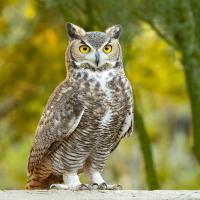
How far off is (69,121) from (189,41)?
2.98 meters

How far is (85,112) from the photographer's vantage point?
23.5 ft

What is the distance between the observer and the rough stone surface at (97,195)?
22.0 ft

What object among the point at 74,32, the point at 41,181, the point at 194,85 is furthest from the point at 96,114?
the point at 194,85

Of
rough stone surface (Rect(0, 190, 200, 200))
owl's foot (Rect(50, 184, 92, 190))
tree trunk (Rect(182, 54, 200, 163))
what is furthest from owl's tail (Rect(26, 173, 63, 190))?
tree trunk (Rect(182, 54, 200, 163))

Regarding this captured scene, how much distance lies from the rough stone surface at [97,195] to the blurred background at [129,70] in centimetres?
296

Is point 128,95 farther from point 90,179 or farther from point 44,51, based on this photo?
point 44,51

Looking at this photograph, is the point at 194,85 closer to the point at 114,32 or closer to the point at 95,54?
the point at 114,32

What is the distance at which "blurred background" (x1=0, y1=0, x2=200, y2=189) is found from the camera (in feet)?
33.1

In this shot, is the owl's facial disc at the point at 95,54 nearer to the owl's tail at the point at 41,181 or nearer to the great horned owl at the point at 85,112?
the great horned owl at the point at 85,112

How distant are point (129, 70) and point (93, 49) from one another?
568cm

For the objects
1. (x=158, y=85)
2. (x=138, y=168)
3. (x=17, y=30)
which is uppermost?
(x=17, y=30)

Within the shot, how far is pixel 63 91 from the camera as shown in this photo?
7.31 metres

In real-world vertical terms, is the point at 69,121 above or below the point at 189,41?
below

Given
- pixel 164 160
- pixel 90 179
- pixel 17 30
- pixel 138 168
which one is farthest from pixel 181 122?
pixel 90 179
